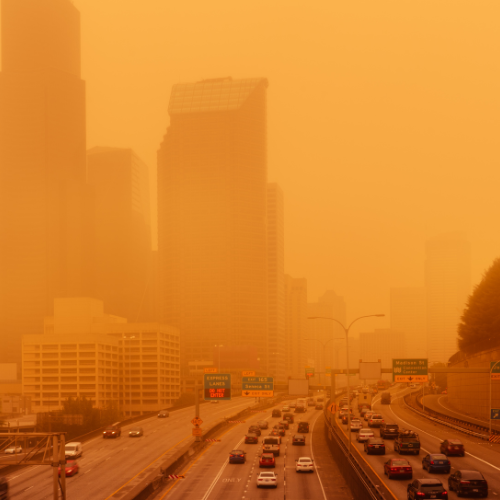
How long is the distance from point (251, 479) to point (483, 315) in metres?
88.0

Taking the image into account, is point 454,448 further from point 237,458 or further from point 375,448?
point 237,458

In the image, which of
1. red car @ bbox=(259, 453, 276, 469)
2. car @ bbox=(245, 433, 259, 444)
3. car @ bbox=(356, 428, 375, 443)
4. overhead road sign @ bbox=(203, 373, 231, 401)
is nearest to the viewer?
red car @ bbox=(259, 453, 276, 469)

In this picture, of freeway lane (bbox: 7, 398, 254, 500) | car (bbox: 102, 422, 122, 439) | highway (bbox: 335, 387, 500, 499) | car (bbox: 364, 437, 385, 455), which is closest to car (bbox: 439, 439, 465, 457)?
highway (bbox: 335, 387, 500, 499)

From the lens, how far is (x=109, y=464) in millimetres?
66375

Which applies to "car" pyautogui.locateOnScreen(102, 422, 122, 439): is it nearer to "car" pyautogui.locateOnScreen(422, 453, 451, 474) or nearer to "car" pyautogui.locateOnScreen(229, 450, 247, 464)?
"car" pyautogui.locateOnScreen(229, 450, 247, 464)

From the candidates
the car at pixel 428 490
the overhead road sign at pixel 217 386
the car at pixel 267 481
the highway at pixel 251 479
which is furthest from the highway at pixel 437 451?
the overhead road sign at pixel 217 386

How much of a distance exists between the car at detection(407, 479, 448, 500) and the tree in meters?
82.5

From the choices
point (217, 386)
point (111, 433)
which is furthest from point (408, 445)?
point (111, 433)

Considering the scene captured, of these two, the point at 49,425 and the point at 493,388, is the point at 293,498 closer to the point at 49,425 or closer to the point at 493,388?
the point at 493,388

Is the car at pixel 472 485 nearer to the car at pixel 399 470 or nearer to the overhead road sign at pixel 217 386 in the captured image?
the car at pixel 399 470

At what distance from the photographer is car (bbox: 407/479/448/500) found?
3778cm

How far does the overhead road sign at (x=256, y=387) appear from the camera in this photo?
82.6 meters

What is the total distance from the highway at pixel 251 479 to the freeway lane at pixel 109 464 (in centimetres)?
483

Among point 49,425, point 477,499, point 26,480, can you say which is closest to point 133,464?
point 26,480
